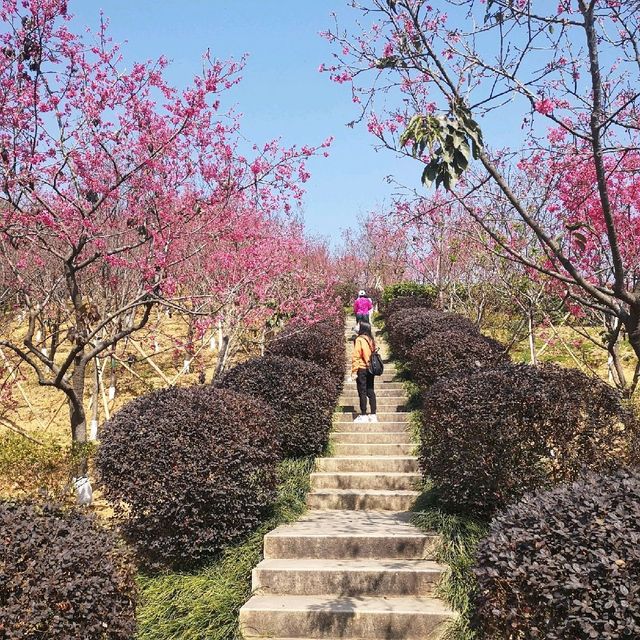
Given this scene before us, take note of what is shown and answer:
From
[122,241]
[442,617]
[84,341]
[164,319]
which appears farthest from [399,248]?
[442,617]

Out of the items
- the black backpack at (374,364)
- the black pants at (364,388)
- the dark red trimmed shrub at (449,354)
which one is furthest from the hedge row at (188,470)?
the dark red trimmed shrub at (449,354)

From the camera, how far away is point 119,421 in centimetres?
551

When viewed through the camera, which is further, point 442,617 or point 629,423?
point 629,423

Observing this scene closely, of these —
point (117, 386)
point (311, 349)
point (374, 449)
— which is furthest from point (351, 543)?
point (117, 386)

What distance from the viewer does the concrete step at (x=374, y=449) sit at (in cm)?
791

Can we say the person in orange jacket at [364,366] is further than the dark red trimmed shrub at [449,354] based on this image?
No

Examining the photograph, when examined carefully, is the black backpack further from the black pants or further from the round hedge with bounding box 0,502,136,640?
the round hedge with bounding box 0,502,136,640

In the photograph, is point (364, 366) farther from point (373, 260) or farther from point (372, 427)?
point (373, 260)

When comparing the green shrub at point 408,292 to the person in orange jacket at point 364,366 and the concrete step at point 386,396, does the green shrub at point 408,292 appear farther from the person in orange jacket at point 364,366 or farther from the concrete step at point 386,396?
the person in orange jacket at point 364,366

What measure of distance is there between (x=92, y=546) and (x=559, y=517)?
7.04 feet

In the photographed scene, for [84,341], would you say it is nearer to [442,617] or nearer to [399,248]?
[442,617]

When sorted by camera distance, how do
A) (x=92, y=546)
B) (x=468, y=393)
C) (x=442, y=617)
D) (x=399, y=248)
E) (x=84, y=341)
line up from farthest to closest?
(x=399, y=248), (x=84, y=341), (x=468, y=393), (x=442, y=617), (x=92, y=546)

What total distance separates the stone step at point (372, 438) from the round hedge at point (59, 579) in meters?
5.38

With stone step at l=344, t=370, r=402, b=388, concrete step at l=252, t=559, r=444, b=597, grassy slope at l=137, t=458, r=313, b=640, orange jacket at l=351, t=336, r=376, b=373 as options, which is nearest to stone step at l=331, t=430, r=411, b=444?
orange jacket at l=351, t=336, r=376, b=373
